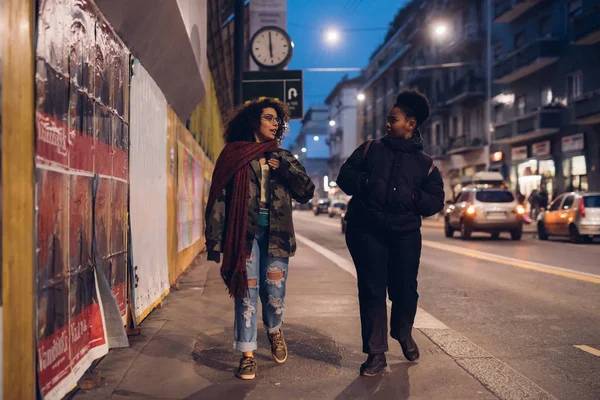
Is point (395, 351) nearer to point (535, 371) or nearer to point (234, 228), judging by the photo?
point (535, 371)

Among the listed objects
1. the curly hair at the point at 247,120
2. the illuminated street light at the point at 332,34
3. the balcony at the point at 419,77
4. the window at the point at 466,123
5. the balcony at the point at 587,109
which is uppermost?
the balcony at the point at 419,77

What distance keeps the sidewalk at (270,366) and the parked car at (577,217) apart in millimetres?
13683

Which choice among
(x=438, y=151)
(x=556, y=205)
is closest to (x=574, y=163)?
(x=556, y=205)

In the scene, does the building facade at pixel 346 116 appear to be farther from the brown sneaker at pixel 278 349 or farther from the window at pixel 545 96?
the brown sneaker at pixel 278 349

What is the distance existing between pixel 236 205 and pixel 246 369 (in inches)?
40.1

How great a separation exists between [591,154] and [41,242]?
28.1 metres

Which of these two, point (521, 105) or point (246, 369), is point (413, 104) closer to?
point (246, 369)

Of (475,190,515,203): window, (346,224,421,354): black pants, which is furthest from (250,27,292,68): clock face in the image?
(475,190,515,203): window

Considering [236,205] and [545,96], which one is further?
[545,96]

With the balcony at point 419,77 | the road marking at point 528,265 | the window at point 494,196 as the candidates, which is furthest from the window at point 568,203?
the balcony at point 419,77

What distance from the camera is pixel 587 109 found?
2725 centimetres

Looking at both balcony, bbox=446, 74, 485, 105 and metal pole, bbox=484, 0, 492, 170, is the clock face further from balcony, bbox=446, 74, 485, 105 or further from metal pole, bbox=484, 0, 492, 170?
balcony, bbox=446, 74, 485, 105

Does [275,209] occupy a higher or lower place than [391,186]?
lower

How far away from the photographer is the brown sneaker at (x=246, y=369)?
4398 mm
